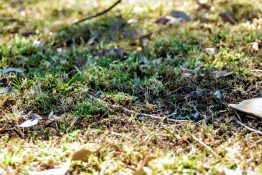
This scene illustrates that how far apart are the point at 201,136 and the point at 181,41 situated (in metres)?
1.09

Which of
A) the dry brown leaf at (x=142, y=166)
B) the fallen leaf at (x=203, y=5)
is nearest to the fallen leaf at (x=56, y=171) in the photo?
the dry brown leaf at (x=142, y=166)

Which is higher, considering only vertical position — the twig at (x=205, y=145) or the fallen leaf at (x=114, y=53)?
the fallen leaf at (x=114, y=53)

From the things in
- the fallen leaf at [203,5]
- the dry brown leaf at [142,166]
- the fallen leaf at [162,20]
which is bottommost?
the dry brown leaf at [142,166]

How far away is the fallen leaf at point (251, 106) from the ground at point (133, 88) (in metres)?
0.04

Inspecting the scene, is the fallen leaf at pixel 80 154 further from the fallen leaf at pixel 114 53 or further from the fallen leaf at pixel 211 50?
the fallen leaf at pixel 211 50

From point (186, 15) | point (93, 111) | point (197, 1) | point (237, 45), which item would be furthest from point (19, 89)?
point (197, 1)

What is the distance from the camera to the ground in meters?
1.68

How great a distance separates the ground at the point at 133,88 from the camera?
1.68m

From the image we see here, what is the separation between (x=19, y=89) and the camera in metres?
2.22

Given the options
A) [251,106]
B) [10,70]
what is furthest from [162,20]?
[251,106]

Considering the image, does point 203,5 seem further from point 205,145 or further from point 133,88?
point 205,145

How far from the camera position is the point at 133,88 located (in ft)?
7.30

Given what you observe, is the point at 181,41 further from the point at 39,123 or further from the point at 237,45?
the point at 39,123

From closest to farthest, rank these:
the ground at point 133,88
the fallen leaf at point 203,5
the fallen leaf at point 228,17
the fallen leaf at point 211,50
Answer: the ground at point 133,88 → the fallen leaf at point 211,50 → the fallen leaf at point 228,17 → the fallen leaf at point 203,5
